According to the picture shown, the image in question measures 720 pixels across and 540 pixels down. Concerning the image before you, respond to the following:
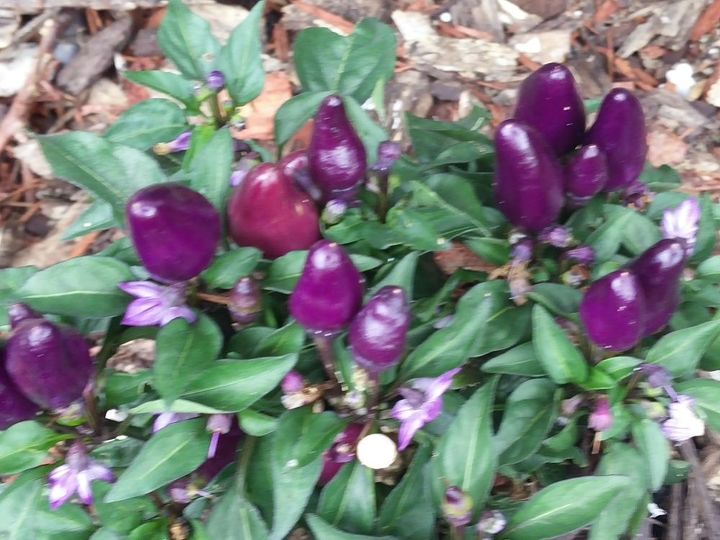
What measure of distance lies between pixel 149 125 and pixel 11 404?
607 millimetres

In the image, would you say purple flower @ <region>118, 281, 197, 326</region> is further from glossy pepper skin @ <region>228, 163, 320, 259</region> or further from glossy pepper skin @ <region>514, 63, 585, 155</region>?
glossy pepper skin @ <region>514, 63, 585, 155</region>

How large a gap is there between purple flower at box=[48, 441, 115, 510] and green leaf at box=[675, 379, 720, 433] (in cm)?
90

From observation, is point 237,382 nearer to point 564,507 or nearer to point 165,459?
point 165,459

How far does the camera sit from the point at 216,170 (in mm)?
1244

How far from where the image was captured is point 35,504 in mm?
1171

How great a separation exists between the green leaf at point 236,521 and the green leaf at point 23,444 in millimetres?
258

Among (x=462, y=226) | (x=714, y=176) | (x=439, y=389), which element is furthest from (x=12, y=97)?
(x=714, y=176)

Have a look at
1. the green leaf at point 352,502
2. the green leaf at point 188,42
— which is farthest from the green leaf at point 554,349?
the green leaf at point 188,42

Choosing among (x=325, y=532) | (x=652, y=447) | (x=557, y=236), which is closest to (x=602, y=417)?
(x=652, y=447)

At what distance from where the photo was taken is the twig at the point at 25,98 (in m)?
2.44

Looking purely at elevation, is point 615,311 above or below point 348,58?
below

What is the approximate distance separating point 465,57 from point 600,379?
1.50 m

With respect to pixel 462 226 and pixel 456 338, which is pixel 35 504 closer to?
pixel 456 338

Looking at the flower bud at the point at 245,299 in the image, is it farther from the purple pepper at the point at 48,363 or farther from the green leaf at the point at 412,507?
the green leaf at the point at 412,507
